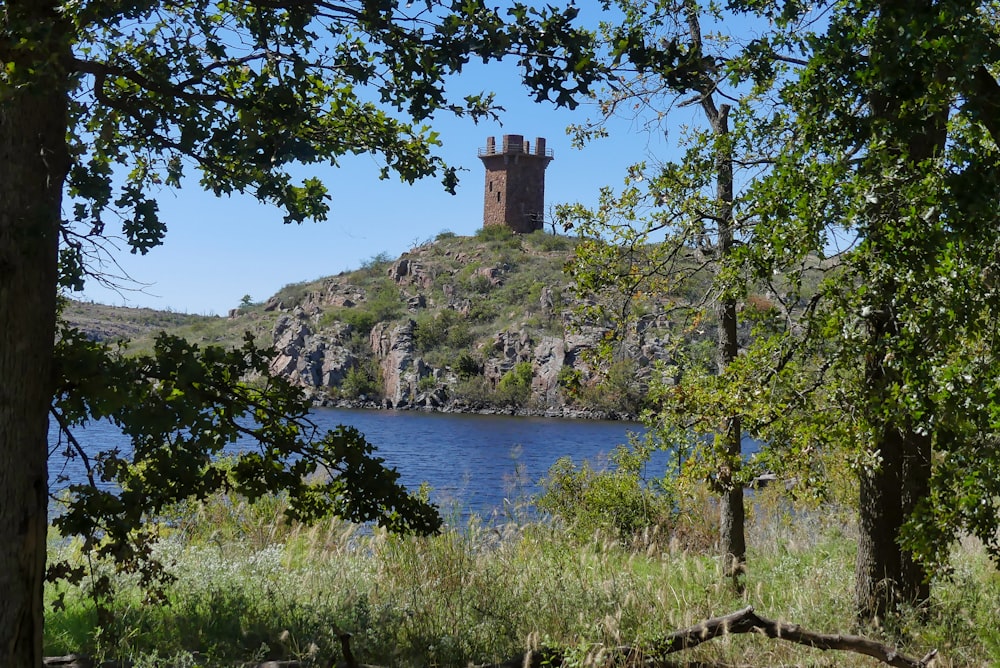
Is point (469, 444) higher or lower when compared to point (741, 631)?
lower

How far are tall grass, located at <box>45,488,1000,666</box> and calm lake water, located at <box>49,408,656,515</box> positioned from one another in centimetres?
508

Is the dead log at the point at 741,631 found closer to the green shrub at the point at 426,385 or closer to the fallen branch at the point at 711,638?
the fallen branch at the point at 711,638

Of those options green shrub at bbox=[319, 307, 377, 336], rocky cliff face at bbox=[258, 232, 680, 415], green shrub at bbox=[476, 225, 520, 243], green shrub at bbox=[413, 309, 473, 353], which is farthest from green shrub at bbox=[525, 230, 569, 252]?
green shrub at bbox=[319, 307, 377, 336]

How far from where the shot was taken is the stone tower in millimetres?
88062

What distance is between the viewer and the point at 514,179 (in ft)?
298

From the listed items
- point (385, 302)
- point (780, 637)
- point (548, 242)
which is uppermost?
point (548, 242)

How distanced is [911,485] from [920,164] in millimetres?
3063

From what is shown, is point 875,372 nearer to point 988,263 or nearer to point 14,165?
point 988,263

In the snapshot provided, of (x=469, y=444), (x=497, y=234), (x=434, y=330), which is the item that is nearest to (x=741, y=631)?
(x=469, y=444)

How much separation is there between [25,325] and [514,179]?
87563 mm

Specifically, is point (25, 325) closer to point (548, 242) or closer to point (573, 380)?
point (573, 380)

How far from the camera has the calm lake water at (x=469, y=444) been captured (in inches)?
979

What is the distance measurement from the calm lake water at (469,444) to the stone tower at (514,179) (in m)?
28.8

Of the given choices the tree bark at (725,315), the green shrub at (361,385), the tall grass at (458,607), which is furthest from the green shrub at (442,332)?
the tall grass at (458,607)
